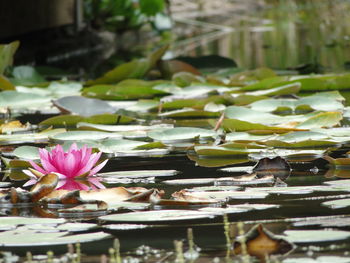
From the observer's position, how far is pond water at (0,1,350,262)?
1.20 m

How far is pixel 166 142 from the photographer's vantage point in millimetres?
2318

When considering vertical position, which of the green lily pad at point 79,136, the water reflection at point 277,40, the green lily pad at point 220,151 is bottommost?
the green lily pad at point 220,151

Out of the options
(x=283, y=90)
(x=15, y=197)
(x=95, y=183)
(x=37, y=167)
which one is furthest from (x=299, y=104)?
(x=15, y=197)

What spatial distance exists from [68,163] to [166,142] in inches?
26.0

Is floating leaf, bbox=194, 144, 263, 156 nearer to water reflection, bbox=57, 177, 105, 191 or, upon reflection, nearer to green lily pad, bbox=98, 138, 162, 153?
green lily pad, bbox=98, 138, 162, 153

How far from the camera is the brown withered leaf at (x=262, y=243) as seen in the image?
1.12 meters

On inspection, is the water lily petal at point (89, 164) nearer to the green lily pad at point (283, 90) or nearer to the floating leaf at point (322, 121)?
the floating leaf at point (322, 121)

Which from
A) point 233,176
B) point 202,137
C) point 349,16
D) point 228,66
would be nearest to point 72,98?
point 202,137

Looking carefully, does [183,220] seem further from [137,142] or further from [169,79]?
[169,79]

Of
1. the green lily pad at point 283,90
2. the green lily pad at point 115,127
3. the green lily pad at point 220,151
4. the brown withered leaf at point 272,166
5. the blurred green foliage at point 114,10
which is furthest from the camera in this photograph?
the blurred green foliage at point 114,10

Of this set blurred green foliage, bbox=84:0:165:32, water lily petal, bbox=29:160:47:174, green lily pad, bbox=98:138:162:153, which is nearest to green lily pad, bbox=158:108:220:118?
green lily pad, bbox=98:138:162:153

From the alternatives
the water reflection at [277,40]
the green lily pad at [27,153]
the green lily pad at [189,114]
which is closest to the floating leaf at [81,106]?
the green lily pad at [189,114]

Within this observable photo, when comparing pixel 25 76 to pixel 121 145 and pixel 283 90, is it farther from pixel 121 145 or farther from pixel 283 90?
pixel 121 145

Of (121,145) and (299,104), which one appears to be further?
(299,104)
